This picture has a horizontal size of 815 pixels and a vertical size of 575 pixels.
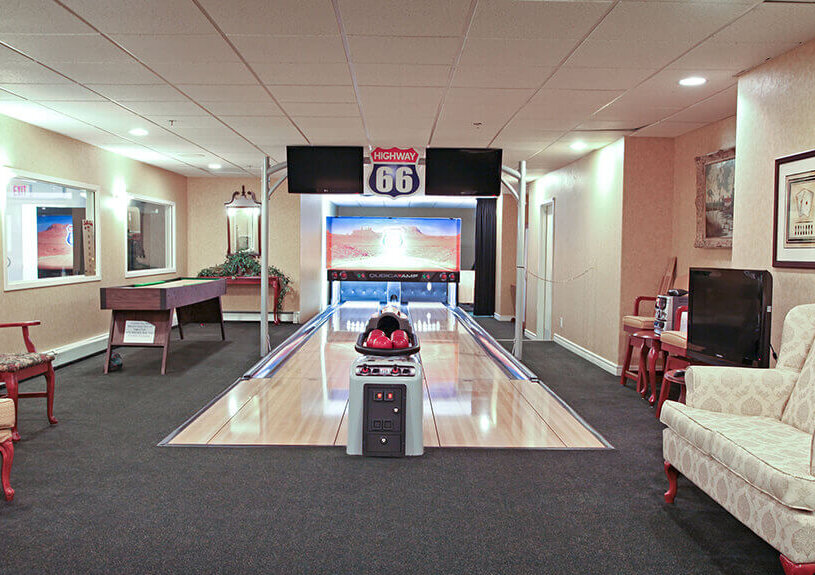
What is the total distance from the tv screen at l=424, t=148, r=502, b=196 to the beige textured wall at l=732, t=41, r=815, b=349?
282 centimetres

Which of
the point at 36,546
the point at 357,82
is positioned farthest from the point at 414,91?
the point at 36,546

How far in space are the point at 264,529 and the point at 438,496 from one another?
911mm

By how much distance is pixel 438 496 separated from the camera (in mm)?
3166

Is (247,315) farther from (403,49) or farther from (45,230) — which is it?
(403,49)

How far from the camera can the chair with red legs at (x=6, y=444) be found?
10.0ft

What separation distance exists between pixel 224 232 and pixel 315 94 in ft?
21.3

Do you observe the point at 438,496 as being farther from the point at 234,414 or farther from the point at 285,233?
the point at 285,233

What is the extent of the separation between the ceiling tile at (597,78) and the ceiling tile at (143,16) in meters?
2.40

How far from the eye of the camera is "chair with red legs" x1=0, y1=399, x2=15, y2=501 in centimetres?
306

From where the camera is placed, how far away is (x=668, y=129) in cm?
600

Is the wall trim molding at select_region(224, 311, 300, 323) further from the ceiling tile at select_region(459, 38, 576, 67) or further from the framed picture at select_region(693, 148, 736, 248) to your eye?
the ceiling tile at select_region(459, 38, 576, 67)

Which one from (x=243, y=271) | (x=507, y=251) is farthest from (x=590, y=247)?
(x=243, y=271)

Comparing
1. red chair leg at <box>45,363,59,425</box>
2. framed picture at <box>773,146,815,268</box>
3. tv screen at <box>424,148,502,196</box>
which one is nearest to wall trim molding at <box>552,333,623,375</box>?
tv screen at <box>424,148,502,196</box>

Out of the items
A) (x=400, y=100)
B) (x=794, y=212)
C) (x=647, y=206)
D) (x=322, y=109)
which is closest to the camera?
(x=794, y=212)
